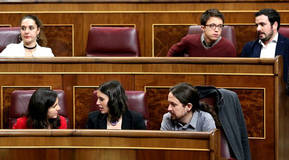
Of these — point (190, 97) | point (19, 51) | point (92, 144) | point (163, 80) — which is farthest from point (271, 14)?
point (92, 144)

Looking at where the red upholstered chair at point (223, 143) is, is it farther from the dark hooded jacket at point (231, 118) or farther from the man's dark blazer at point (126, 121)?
the man's dark blazer at point (126, 121)

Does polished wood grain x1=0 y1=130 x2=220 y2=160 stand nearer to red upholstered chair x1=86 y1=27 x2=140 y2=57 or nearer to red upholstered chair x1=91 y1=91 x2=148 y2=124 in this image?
red upholstered chair x1=91 y1=91 x2=148 y2=124

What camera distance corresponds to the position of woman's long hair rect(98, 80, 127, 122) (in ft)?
3.95

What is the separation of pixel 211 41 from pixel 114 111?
346mm

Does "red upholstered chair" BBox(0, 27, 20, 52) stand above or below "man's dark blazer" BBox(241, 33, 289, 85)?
above

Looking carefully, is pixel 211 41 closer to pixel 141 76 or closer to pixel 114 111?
pixel 141 76

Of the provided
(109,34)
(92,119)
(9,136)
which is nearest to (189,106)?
(92,119)

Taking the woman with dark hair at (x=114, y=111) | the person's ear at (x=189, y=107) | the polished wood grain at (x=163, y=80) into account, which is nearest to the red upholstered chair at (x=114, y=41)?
the polished wood grain at (x=163, y=80)

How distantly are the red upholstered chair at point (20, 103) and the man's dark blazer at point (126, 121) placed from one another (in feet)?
0.26

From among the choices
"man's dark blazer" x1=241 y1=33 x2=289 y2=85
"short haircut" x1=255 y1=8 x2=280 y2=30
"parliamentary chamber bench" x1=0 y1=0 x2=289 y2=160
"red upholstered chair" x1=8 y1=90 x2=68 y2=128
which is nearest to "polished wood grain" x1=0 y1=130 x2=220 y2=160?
"parliamentary chamber bench" x1=0 y1=0 x2=289 y2=160

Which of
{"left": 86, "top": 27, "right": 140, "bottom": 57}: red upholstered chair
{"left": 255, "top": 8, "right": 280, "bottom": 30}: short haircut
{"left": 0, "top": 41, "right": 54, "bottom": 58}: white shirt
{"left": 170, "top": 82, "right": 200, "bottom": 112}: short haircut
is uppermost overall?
{"left": 255, "top": 8, "right": 280, "bottom": 30}: short haircut

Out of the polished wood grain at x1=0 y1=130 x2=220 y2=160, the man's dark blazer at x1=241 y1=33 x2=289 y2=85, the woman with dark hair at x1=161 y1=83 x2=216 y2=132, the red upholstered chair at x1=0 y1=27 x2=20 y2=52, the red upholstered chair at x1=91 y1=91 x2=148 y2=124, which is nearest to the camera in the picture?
the polished wood grain at x1=0 y1=130 x2=220 y2=160

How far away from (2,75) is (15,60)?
4 cm

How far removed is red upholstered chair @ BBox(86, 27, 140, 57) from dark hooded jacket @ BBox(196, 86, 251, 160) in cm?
41
